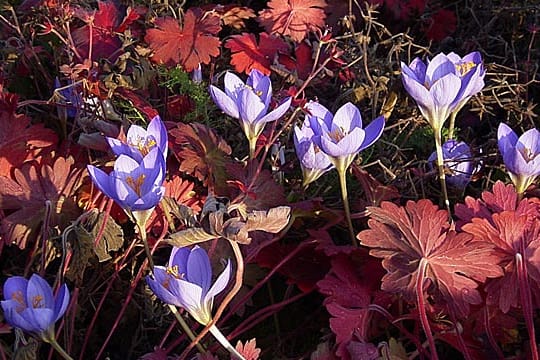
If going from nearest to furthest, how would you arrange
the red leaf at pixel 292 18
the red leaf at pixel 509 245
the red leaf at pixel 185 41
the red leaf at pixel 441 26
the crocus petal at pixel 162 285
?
the crocus petal at pixel 162 285, the red leaf at pixel 509 245, the red leaf at pixel 185 41, the red leaf at pixel 292 18, the red leaf at pixel 441 26

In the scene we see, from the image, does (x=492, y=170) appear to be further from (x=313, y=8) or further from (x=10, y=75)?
(x=10, y=75)

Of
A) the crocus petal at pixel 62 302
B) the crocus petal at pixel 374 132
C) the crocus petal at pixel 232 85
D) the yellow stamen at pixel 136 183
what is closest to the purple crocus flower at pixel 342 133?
the crocus petal at pixel 374 132

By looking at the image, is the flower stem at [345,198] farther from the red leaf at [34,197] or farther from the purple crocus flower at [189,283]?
the red leaf at [34,197]

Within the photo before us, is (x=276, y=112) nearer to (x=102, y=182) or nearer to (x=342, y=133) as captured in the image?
(x=342, y=133)

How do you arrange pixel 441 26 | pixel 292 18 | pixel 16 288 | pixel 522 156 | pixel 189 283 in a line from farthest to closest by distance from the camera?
1. pixel 441 26
2. pixel 292 18
3. pixel 522 156
4. pixel 16 288
5. pixel 189 283

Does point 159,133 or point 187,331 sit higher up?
point 159,133

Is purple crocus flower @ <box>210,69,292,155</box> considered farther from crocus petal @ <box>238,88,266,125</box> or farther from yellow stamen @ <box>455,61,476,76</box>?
yellow stamen @ <box>455,61,476,76</box>

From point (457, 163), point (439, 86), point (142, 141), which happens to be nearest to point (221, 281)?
point (142, 141)
